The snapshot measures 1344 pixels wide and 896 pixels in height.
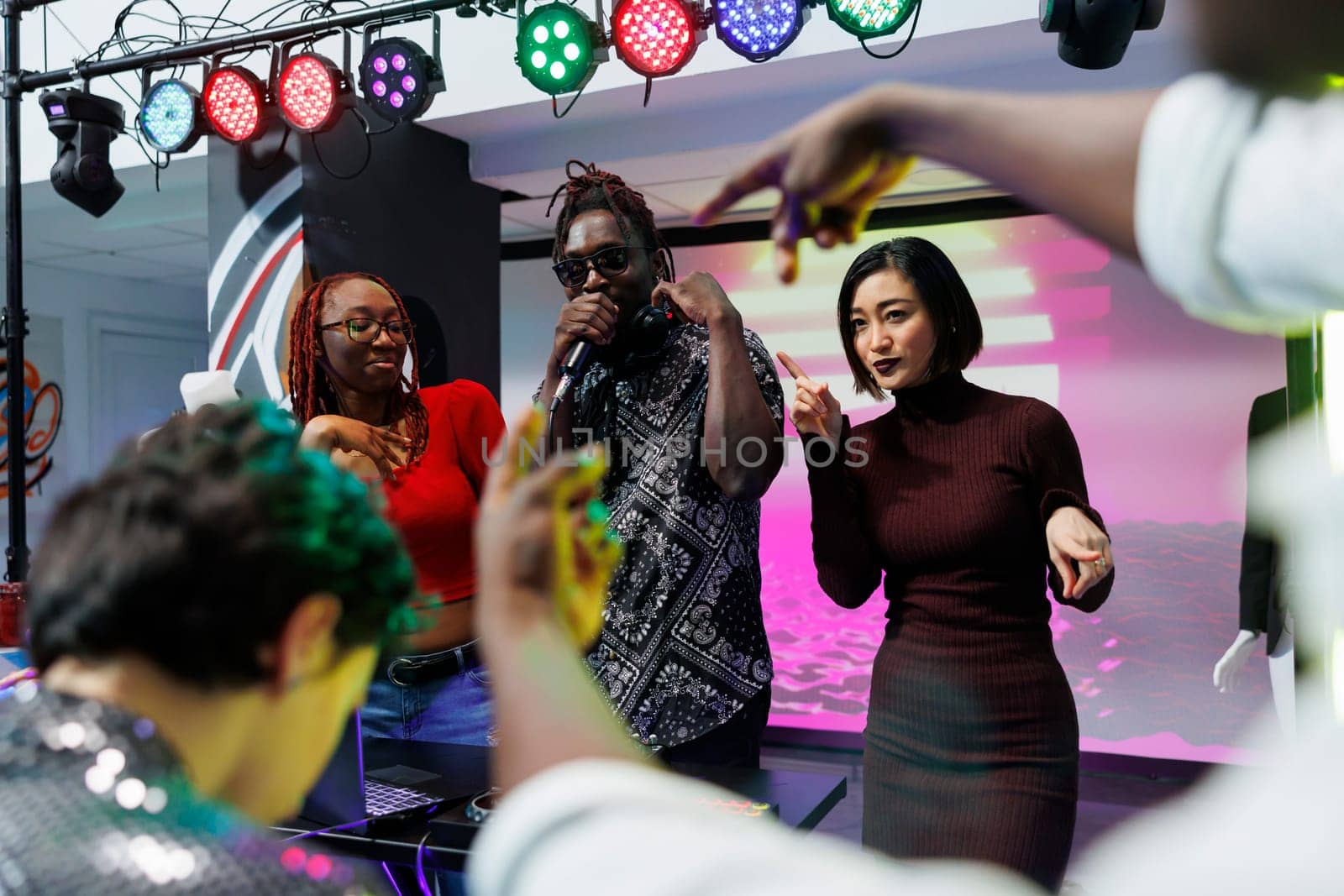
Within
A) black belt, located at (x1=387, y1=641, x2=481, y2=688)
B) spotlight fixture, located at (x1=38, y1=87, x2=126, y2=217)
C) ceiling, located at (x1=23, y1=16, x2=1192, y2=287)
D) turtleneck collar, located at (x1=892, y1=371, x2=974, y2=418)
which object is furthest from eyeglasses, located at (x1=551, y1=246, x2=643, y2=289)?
spotlight fixture, located at (x1=38, y1=87, x2=126, y2=217)

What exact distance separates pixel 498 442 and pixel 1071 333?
3.17 m

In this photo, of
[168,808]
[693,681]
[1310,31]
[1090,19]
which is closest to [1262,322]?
[1310,31]

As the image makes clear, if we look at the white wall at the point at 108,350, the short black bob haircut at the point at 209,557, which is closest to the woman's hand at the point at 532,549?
the short black bob haircut at the point at 209,557

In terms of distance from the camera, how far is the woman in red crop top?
1709 millimetres

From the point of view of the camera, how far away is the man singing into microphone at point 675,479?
156 cm

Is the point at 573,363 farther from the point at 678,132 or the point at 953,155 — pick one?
the point at 678,132

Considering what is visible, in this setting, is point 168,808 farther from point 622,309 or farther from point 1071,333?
point 1071,333

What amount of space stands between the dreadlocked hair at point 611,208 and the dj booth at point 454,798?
2.73ft

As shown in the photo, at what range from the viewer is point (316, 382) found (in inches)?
78.0

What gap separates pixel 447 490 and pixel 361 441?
0.49 m

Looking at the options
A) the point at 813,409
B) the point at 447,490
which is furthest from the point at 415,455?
the point at 813,409

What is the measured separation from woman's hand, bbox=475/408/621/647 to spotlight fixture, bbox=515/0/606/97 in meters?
2.83

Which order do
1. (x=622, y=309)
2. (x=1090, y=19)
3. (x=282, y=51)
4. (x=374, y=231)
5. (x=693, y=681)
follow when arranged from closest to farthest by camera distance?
(x=693, y=681) → (x=622, y=309) → (x=1090, y=19) → (x=282, y=51) → (x=374, y=231)

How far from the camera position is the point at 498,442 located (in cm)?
203
